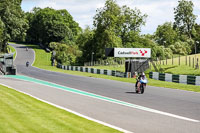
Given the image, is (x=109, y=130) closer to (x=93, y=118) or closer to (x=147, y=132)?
(x=147, y=132)

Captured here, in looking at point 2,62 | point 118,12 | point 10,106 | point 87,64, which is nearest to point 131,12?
point 118,12

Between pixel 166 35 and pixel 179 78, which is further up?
pixel 166 35

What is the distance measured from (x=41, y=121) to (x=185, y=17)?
109m

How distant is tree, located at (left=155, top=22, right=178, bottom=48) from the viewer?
115m

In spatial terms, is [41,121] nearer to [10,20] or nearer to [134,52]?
[134,52]

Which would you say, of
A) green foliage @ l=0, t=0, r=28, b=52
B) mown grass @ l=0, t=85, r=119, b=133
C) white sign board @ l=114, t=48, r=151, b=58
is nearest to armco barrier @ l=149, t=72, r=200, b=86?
white sign board @ l=114, t=48, r=151, b=58

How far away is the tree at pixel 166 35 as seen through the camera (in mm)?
→ 114875

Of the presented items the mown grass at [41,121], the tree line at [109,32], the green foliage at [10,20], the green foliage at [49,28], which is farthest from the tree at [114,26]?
the mown grass at [41,121]

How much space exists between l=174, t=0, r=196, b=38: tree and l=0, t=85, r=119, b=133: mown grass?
347ft

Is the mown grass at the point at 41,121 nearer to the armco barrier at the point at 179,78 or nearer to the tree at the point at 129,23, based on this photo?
the armco barrier at the point at 179,78

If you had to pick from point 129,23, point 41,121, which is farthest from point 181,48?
point 41,121

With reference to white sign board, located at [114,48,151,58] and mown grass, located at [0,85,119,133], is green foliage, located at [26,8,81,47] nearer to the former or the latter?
white sign board, located at [114,48,151,58]

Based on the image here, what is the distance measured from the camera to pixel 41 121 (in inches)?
405

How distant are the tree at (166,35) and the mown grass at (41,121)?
102991mm
